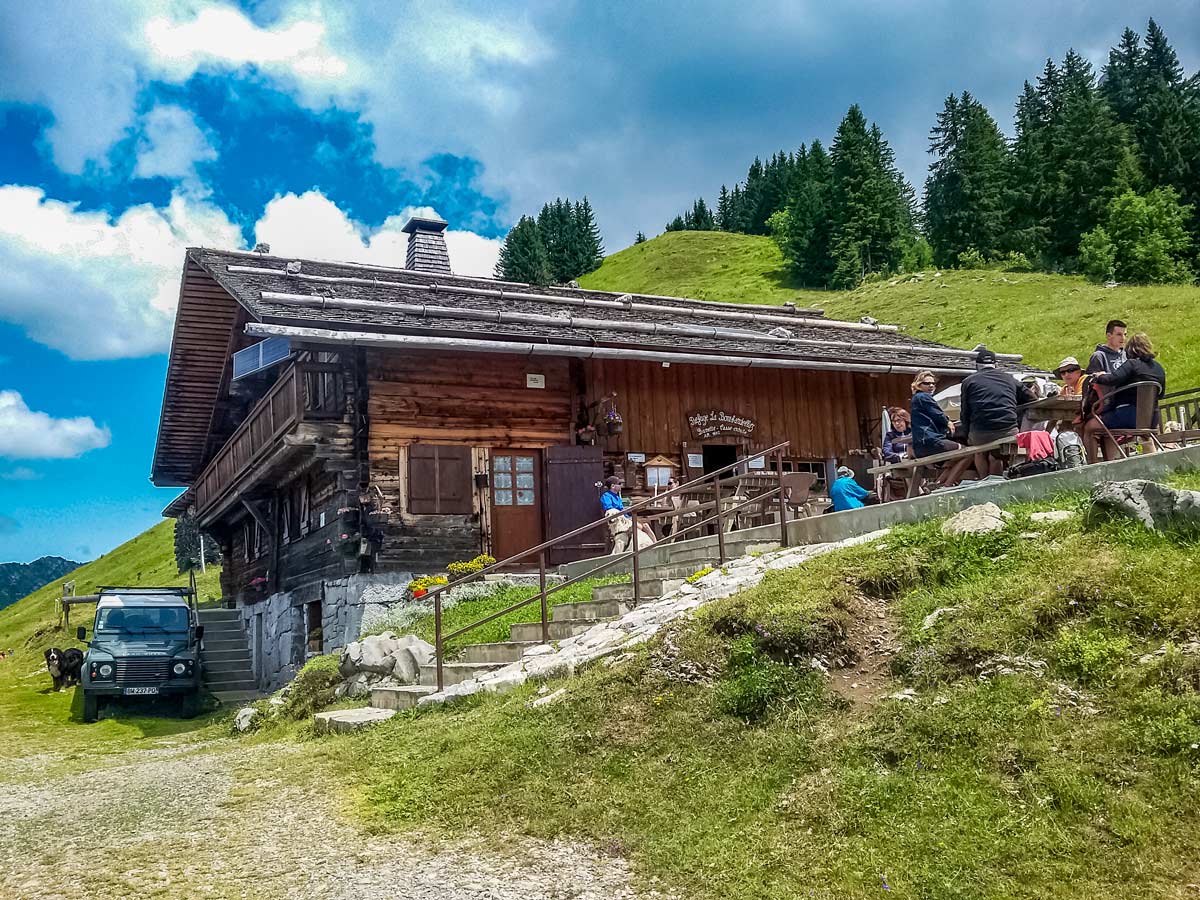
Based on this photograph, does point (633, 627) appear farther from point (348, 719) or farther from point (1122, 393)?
point (1122, 393)

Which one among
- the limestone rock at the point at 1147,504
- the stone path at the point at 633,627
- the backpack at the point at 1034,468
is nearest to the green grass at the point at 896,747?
the limestone rock at the point at 1147,504

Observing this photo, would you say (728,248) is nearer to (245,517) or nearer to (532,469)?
(245,517)

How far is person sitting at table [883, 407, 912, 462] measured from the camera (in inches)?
476

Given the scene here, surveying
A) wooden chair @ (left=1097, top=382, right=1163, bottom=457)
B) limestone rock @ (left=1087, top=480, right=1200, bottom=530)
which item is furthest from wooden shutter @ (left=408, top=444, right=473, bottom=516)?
limestone rock @ (left=1087, top=480, right=1200, bottom=530)

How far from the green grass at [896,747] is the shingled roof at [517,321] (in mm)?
8512

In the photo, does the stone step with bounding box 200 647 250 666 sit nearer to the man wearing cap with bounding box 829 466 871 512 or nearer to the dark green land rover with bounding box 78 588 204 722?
the dark green land rover with bounding box 78 588 204 722

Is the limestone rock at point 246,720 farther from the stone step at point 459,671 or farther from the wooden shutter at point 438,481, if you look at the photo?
the wooden shutter at point 438,481

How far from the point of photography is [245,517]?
25.3 m

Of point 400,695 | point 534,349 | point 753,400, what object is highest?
point 534,349

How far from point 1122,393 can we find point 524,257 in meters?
71.7

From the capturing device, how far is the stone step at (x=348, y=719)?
9.95 meters

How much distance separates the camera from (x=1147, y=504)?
6695mm

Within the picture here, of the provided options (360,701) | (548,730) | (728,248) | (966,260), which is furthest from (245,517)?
(728,248)

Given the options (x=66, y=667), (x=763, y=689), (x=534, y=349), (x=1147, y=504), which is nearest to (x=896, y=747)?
(x=763, y=689)
